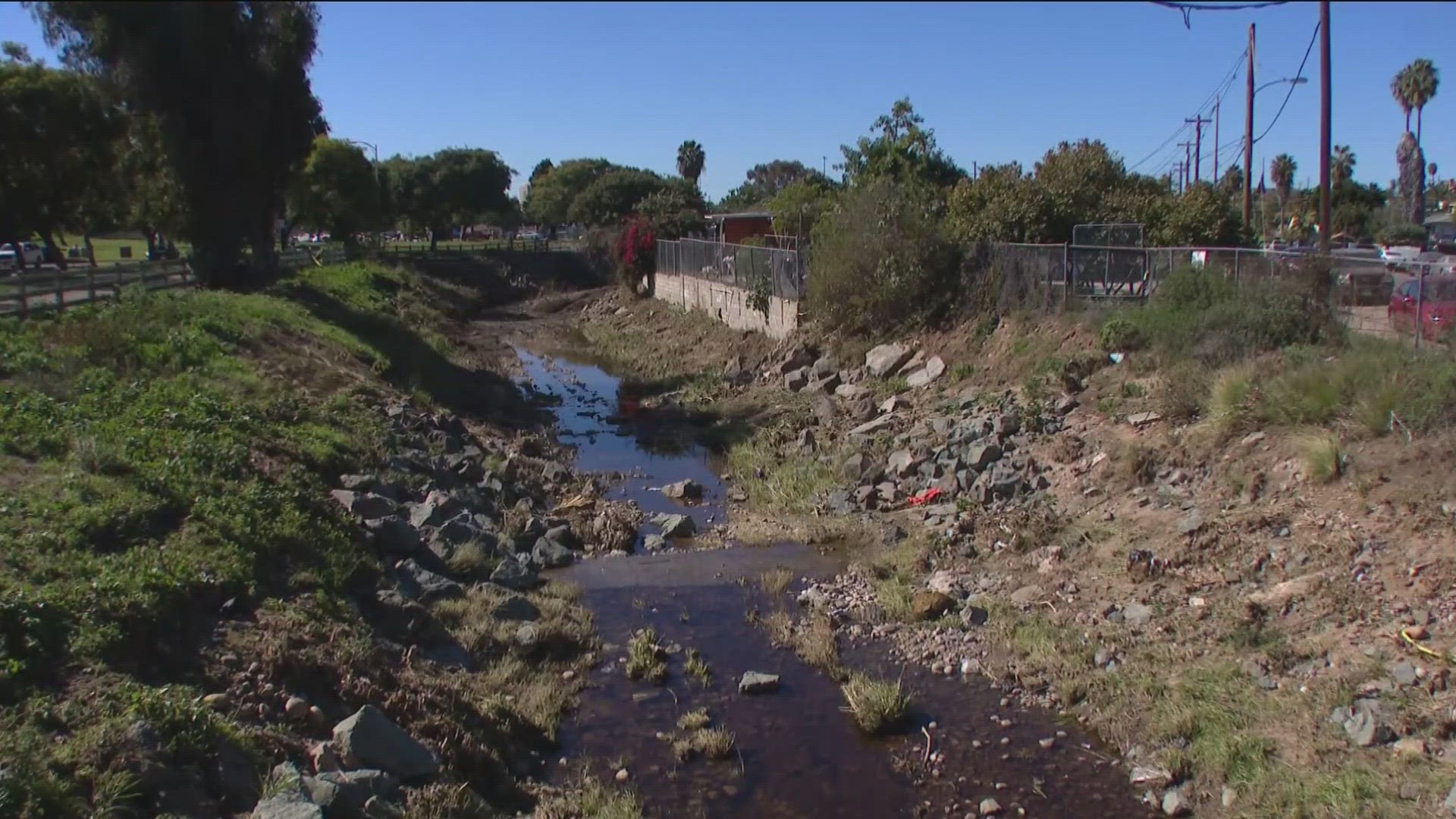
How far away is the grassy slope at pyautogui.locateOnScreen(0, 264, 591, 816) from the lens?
7352 mm

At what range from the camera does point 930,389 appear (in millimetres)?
22688

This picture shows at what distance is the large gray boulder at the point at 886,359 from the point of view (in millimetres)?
24875

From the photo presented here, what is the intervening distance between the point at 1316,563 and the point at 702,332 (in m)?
29.7

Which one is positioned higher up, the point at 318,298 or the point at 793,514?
the point at 318,298

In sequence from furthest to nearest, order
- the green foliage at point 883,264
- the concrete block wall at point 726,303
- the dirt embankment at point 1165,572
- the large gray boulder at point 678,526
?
the concrete block wall at point 726,303 < the green foliage at point 883,264 < the large gray boulder at point 678,526 < the dirt embankment at point 1165,572

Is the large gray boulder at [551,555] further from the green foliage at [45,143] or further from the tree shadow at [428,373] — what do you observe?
the green foliage at [45,143]

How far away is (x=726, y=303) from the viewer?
39.3 meters

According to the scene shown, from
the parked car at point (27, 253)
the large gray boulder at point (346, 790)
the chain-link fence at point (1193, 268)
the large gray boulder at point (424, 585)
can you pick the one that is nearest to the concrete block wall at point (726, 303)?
the chain-link fence at point (1193, 268)

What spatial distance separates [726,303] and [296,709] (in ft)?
103

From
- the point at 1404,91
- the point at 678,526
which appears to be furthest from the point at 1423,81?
the point at 678,526

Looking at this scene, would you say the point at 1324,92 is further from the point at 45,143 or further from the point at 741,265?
the point at 45,143

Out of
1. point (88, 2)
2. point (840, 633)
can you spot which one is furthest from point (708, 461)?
point (88, 2)

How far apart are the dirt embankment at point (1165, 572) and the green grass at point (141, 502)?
246 inches

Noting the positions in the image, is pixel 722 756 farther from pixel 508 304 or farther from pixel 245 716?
pixel 508 304
